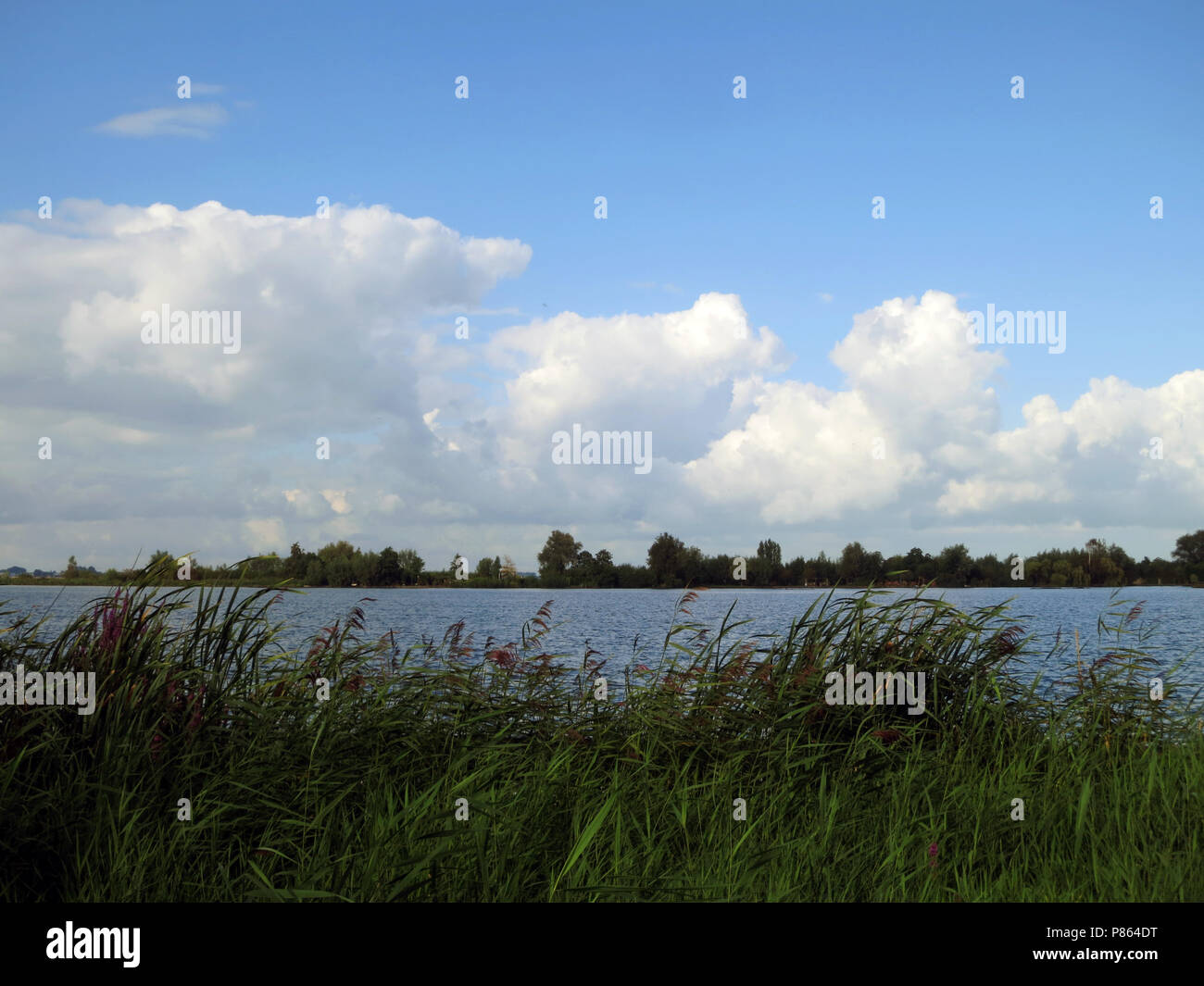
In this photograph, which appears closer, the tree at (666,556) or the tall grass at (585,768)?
the tall grass at (585,768)

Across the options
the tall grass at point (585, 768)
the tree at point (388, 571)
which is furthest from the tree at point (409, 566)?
the tall grass at point (585, 768)

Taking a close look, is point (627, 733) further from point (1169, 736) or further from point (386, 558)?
point (386, 558)

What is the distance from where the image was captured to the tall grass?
14.4ft

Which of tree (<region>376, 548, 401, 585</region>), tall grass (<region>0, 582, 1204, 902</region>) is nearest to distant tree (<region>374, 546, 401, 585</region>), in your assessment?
tree (<region>376, 548, 401, 585</region>)

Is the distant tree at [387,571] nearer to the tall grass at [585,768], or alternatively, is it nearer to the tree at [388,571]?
the tree at [388,571]

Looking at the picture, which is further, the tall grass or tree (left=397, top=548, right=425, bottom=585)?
tree (left=397, top=548, right=425, bottom=585)

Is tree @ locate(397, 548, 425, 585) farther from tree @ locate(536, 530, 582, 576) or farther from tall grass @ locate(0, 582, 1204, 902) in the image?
tall grass @ locate(0, 582, 1204, 902)

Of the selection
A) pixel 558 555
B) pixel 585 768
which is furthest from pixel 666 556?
pixel 585 768

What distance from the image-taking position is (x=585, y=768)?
6.15 m

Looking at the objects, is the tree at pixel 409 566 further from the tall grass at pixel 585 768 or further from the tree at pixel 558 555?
the tall grass at pixel 585 768

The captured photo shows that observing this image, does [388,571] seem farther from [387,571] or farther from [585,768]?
[585,768]

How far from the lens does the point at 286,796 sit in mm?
5176

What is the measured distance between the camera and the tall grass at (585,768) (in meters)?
4.40

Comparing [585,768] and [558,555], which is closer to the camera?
[585,768]
